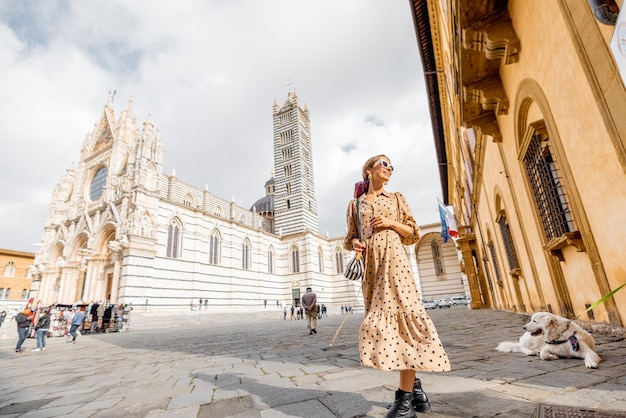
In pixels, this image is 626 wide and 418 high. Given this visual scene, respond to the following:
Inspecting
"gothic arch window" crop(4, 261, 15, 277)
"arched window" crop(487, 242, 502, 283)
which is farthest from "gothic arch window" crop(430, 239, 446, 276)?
"gothic arch window" crop(4, 261, 15, 277)

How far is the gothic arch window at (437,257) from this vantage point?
1437 inches

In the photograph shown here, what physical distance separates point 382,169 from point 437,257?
125ft

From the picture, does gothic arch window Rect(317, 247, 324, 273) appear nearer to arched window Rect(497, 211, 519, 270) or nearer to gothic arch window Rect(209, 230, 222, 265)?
gothic arch window Rect(209, 230, 222, 265)

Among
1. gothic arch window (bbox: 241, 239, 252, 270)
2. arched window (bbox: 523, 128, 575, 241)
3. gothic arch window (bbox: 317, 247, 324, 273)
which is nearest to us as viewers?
arched window (bbox: 523, 128, 575, 241)

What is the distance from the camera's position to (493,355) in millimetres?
3391

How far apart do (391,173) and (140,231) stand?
22.6 metres

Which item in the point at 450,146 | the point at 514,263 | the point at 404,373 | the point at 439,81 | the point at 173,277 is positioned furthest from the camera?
the point at 173,277

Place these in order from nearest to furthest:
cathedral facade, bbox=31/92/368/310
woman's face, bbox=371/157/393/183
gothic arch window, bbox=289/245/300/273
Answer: woman's face, bbox=371/157/393/183 → cathedral facade, bbox=31/92/368/310 → gothic arch window, bbox=289/245/300/273

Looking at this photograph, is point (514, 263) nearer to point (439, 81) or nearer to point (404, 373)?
point (439, 81)

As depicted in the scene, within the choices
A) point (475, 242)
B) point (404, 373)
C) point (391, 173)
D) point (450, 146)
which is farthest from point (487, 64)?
point (475, 242)

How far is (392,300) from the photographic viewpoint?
1945 mm

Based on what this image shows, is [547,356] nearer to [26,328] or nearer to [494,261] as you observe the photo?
[494,261]

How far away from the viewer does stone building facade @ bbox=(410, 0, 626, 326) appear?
9.12 ft

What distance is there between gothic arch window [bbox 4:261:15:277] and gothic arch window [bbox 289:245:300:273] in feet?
105
